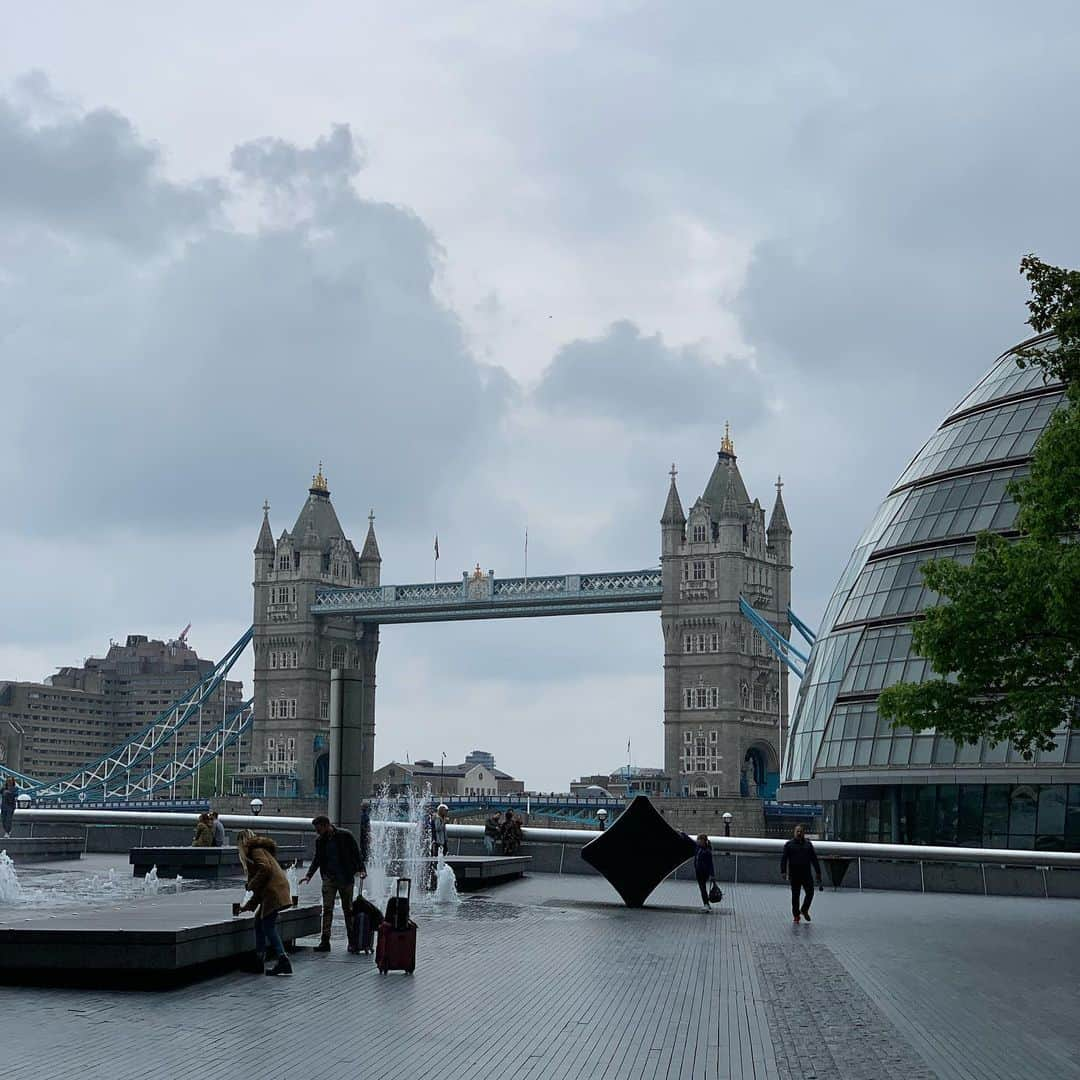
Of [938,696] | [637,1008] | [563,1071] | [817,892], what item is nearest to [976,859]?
[817,892]

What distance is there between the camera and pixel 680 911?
88.1ft

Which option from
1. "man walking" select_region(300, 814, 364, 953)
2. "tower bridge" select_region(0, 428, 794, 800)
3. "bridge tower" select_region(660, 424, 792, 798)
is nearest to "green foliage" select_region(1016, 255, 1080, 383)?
"man walking" select_region(300, 814, 364, 953)

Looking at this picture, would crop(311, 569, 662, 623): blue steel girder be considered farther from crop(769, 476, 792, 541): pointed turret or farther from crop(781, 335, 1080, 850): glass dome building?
crop(781, 335, 1080, 850): glass dome building

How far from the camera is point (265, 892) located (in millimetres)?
16156

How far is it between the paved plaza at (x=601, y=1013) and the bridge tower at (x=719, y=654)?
128m

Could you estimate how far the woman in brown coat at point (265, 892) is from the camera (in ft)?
53.0

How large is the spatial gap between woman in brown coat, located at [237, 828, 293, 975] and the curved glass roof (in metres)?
33.4

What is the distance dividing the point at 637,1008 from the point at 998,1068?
362cm

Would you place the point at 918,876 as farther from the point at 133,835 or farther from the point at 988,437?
the point at 133,835

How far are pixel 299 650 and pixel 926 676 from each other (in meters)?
133

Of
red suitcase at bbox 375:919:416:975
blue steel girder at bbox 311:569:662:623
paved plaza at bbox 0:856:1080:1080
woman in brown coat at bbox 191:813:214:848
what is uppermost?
blue steel girder at bbox 311:569:662:623

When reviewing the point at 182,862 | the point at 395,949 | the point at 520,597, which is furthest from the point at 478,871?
the point at 520,597

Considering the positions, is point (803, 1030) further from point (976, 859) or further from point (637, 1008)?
point (976, 859)

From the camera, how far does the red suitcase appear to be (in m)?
16.5
